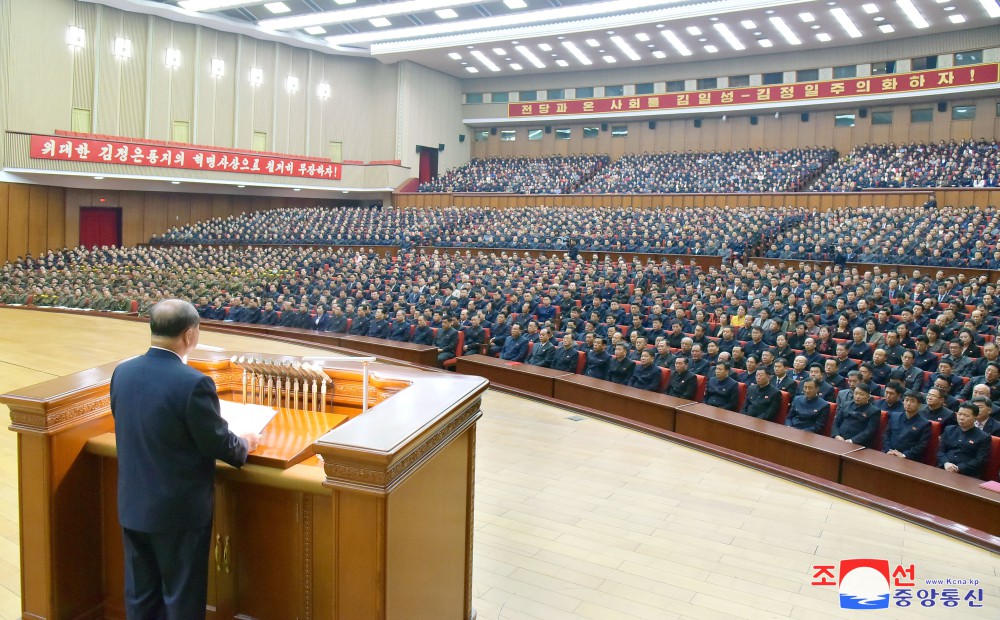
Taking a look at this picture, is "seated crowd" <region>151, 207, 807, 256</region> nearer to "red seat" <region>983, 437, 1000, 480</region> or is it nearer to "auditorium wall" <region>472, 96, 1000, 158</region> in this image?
"auditorium wall" <region>472, 96, 1000, 158</region>

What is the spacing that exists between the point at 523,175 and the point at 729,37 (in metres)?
6.70

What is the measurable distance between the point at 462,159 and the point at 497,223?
9267 mm

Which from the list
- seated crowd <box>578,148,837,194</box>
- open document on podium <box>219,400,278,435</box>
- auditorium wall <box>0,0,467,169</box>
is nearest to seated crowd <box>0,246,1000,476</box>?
open document on podium <box>219,400,278,435</box>

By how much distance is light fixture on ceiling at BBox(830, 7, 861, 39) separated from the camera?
16109 millimetres

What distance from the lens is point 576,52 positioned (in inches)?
809

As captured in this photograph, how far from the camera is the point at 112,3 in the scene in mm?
16766

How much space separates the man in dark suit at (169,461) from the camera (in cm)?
155

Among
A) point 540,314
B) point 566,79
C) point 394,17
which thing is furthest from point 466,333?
point 566,79

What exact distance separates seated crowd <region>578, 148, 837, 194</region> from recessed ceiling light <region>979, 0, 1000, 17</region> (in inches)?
174

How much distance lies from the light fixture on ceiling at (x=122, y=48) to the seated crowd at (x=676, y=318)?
226 inches

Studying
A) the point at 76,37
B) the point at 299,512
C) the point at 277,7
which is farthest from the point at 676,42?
the point at 299,512

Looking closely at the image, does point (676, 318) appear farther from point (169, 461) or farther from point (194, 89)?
point (194, 89)

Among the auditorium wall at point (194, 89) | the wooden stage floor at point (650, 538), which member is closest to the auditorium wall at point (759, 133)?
the auditorium wall at point (194, 89)

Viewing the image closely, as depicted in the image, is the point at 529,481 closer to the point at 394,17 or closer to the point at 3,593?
the point at 3,593
